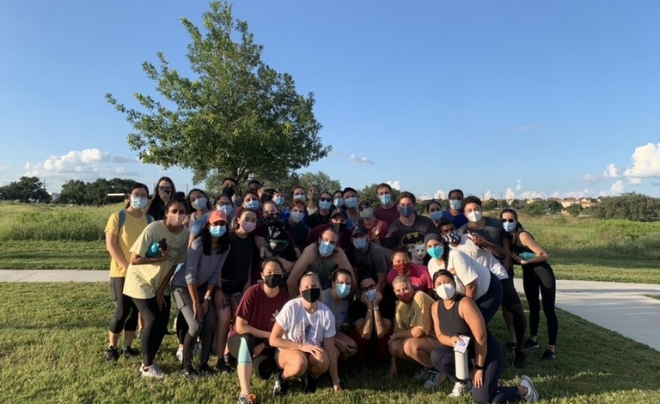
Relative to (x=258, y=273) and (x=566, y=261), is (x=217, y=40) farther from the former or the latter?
(x=566, y=261)

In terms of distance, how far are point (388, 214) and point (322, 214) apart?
38.8 inches

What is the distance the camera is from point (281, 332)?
4109mm

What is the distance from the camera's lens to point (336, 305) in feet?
15.1

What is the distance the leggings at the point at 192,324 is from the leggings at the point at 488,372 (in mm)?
2263

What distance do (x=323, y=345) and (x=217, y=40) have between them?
37.8 ft

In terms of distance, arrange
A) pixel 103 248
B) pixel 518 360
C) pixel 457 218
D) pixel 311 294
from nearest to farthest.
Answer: pixel 311 294
pixel 518 360
pixel 457 218
pixel 103 248

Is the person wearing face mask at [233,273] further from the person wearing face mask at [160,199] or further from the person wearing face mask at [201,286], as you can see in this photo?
the person wearing face mask at [160,199]

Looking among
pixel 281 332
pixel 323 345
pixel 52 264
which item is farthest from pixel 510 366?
pixel 52 264

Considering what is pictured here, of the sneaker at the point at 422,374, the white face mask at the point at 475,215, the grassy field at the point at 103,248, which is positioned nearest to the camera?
the sneaker at the point at 422,374

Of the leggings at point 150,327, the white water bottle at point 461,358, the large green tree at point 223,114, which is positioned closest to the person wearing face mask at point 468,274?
the white water bottle at point 461,358

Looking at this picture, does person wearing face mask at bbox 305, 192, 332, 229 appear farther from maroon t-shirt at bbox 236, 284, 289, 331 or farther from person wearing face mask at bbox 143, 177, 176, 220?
maroon t-shirt at bbox 236, 284, 289, 331

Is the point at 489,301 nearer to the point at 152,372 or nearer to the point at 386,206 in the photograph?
the point at 386,206

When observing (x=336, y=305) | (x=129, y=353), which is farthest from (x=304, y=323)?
(x=129, y=353)

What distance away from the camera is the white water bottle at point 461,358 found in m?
3.92
